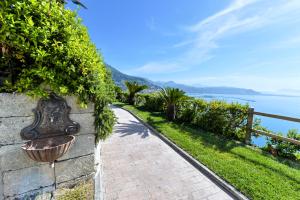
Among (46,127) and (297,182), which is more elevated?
(46,127)

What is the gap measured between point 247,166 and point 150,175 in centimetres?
263

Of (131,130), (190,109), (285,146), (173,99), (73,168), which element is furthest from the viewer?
(173,99)

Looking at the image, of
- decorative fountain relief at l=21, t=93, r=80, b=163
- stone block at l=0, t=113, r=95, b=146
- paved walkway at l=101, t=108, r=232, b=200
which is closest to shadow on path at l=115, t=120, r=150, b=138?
paved walkway at l=101, t=108, r=232, b=200

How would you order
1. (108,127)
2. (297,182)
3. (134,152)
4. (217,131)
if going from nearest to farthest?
(108,127)
(297,182)
(134,152)
(217,131)

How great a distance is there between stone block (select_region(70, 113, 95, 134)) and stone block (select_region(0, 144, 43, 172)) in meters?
0.65

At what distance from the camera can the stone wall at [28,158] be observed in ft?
5.74

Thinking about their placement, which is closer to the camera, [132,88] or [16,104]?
[16,104]

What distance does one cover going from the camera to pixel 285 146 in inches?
206

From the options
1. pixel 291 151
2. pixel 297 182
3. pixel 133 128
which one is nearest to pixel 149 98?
pixel 133 128

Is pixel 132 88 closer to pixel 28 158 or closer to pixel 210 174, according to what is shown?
pixel 210 174

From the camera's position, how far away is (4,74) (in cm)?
179

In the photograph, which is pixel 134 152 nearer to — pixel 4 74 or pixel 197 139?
pixel 197 139

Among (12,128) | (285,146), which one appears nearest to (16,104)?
(12,128)

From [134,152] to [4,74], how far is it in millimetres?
3989
